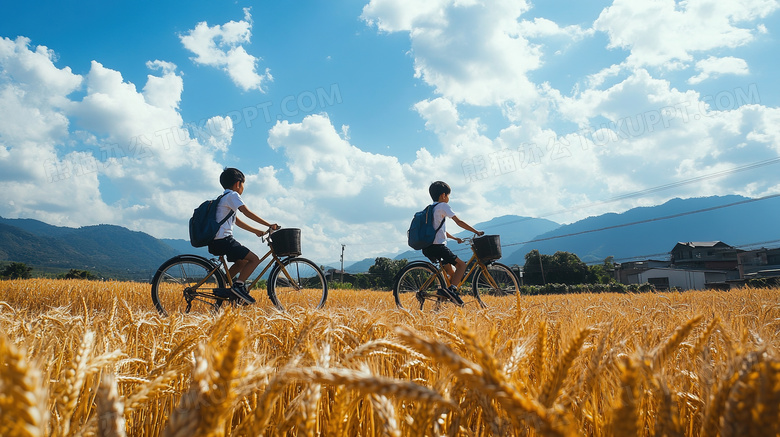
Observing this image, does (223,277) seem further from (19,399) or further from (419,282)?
(19,399)

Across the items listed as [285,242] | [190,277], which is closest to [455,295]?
[285,242]

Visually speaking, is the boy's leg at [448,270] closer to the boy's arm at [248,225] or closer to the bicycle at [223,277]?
the bicycle at [223,277]

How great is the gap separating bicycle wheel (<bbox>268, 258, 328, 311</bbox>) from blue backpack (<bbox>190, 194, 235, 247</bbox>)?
1.37m

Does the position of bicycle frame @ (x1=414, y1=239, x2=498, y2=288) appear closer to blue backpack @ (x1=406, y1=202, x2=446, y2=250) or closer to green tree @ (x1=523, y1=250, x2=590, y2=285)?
blue backpack @ (x1=406, y1=202, x2=446, y2=250)

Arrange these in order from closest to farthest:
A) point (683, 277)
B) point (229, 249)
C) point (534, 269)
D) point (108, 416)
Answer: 1. point (108, 416)
2. point (229, 249)
3. point (683, 277)
4. point (534, 269)

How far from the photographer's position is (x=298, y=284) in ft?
24.3

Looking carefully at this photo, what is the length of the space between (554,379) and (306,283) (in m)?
7.41

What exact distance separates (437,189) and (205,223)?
4.10 metres

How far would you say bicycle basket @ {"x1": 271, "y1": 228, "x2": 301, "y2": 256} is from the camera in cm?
652

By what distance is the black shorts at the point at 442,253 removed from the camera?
6824 mm

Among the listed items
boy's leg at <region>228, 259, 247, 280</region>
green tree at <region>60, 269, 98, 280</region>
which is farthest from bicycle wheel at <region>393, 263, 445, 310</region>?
green tree at <region>60, 269, 98, 280</region>

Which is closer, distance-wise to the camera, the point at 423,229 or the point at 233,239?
the point at 233,239

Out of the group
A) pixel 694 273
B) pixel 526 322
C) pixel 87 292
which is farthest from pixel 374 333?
pixel 694 273

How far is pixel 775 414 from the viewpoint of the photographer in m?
0.55
